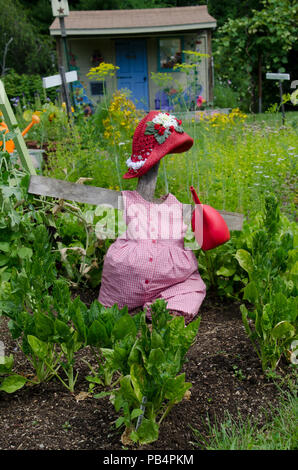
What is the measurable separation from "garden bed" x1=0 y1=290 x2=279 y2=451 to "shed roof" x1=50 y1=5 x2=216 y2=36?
13.4 metres

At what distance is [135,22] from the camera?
14.7 metres

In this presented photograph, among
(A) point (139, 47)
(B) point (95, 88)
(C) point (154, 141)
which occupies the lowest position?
(B) point (95, 88)

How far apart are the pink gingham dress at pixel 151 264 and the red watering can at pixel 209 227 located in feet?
0.43

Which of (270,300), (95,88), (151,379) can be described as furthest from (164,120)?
(95,88)

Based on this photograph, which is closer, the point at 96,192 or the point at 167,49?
the point at 96,192

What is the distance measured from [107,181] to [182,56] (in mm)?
12116

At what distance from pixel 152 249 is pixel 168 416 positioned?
998 mm

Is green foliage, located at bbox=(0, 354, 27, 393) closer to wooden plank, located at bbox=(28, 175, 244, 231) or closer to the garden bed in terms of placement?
the garden bed

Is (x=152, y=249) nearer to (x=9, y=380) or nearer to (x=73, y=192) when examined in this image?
(x=73, y=192)

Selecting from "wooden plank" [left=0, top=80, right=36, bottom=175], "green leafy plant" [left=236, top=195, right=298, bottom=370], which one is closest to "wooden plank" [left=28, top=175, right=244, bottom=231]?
"wooden plank" [left=0, top=80, right=36, bottom=175]

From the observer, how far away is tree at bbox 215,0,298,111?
12.9m
